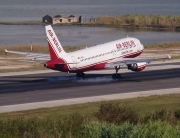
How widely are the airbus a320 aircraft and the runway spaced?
1.27 m

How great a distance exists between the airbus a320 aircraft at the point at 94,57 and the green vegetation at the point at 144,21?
85.0m

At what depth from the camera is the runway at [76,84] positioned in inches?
1847

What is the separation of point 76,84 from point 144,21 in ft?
328

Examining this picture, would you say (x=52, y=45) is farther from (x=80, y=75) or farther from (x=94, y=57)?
(x=80, y=75)

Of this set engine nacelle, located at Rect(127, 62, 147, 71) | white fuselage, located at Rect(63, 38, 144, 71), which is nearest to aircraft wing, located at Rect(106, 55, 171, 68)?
engine nacelle, located at Rect(127, 62, 147, 71)

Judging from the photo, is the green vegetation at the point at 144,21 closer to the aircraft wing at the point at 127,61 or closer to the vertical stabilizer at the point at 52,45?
the aircraft wing at the point at 127,61

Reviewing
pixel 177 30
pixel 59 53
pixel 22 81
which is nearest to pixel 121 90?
pixel 59 53

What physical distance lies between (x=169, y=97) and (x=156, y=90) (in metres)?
3.67

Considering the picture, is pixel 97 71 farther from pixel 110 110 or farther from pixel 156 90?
pixel 110 110

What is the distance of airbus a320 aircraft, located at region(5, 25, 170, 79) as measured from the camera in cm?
5269

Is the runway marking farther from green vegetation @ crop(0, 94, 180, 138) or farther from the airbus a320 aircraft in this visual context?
the airbus a320 aircraft

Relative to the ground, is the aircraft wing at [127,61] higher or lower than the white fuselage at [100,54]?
lower

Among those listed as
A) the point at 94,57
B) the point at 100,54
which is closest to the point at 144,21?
the point at 100,54

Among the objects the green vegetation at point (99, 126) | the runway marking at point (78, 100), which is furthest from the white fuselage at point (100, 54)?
the green vegetation at point (99, 126)
